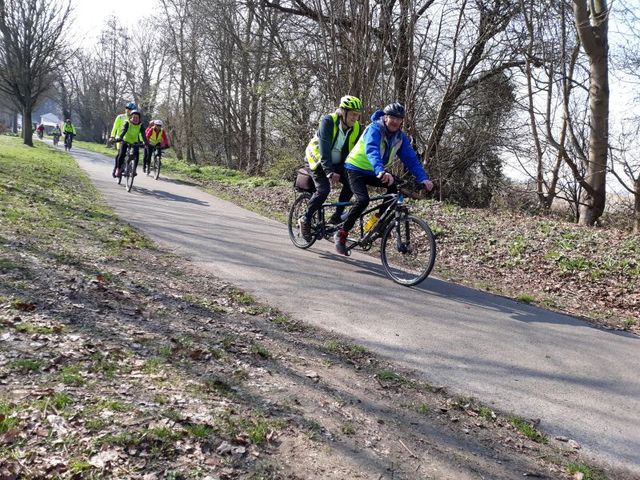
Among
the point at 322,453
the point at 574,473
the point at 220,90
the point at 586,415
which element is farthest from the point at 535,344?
the point at 220,90

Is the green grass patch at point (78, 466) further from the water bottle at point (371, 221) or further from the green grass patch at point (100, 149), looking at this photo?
the green grass patch at point (100, 149)

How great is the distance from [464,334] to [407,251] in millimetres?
1941

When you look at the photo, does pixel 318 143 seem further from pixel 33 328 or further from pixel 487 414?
pixel 487 414

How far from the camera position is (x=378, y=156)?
6.82 meters

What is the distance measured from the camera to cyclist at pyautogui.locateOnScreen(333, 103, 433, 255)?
6.84 metres

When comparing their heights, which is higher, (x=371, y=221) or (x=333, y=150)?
(x=333, y=150)

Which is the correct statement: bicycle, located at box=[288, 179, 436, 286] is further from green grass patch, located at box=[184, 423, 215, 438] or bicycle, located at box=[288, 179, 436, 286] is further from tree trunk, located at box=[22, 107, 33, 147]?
tree trunk, located at box=[22, 107, 33, 147]

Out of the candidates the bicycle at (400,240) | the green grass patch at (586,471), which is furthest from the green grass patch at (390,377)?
the bicycle at (400,240)

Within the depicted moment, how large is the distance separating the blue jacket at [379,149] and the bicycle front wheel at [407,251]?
0.62 meters

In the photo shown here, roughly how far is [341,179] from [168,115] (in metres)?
36.8

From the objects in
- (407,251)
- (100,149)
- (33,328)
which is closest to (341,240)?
(407,251)

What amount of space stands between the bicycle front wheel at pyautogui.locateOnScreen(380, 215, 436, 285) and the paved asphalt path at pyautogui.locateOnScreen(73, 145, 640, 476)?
177mm

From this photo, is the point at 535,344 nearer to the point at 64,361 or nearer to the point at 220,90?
the point at 64,361

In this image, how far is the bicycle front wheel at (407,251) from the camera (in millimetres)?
6691
